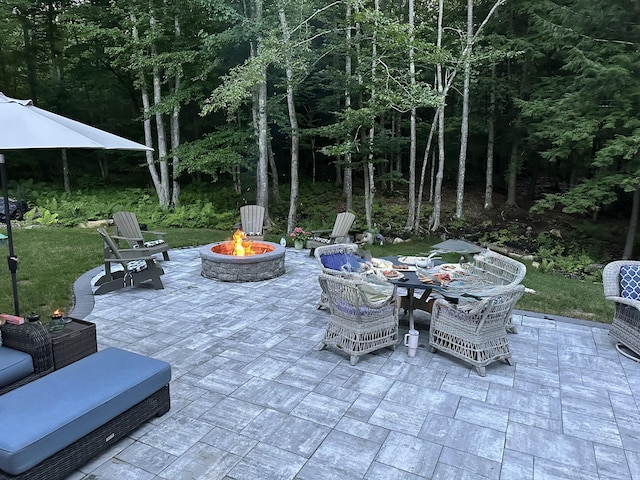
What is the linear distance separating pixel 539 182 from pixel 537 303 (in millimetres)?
12694

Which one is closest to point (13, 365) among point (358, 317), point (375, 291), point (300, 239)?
point (358, 317)

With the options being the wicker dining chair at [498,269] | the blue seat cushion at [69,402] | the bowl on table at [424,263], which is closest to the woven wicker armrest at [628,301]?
the wicker dining chair at [498,269]

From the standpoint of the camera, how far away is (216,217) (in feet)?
37.2

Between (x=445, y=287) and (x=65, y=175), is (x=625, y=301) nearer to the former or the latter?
(x=445, y=287)

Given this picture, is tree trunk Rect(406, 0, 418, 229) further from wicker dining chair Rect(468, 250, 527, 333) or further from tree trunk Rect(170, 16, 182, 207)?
tree trunk Rect(170, 16, 182, 207)

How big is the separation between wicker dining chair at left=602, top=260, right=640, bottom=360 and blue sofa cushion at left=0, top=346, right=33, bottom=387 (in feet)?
16.4

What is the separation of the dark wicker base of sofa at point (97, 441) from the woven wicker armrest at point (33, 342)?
83 cm

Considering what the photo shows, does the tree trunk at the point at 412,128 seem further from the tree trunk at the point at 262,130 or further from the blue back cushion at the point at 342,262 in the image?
the blue back cushion at the point at 342,262

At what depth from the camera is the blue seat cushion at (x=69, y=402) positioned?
1.96 meters

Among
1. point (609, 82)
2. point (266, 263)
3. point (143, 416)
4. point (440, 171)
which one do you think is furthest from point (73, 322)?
point (609, 82)

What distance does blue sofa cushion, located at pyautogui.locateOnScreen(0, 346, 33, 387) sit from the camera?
100 inches

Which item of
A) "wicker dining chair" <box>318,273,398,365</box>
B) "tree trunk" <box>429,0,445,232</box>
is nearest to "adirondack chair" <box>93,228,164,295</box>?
"wicker dining chair" <box>318,273,398,365</box>

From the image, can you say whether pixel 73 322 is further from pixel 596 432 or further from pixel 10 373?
pixel 596 432

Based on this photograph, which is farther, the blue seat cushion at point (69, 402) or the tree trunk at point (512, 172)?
the tree trunk at point (512, 172)
